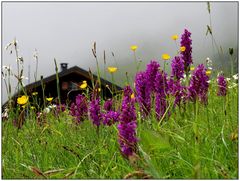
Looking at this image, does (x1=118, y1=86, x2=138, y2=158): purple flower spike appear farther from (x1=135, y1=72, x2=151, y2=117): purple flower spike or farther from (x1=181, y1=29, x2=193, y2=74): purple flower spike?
(x1=181, y1=29, x2=193, y2=74): purple flower spike

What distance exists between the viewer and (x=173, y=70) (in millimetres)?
3586

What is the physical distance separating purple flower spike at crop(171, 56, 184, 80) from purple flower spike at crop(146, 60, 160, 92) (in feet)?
1.44

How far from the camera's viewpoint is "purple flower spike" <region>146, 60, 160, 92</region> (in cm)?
312

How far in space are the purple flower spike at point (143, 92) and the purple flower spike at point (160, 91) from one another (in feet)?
0.30

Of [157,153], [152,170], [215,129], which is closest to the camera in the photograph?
[152,170]

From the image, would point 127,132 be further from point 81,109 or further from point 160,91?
point 81,109

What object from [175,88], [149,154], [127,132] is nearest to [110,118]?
[175,88]

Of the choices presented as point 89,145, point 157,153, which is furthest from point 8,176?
point 157,153

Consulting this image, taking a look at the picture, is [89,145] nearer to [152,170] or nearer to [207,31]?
[207,31]

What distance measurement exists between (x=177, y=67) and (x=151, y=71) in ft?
1.64

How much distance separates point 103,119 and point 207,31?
3.17 ft

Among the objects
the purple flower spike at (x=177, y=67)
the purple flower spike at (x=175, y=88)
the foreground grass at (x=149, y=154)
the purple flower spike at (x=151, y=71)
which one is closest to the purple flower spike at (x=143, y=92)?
the purple flower spike at (x=151, y=71)

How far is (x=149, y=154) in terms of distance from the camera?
228 cm

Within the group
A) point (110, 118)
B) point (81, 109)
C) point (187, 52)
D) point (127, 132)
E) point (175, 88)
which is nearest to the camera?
point (127, 132)
